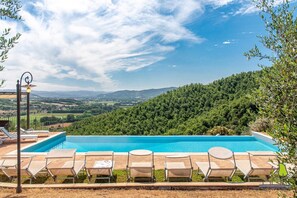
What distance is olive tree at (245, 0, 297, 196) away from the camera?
250cm

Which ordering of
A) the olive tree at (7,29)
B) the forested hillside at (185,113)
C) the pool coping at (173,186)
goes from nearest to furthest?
the olive tree at (7,29) < the pool coping at (173,186) < the forested hillside at (185,113)

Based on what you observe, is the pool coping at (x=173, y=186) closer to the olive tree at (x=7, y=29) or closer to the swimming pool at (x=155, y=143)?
the olive tree at (x=7, y=29)

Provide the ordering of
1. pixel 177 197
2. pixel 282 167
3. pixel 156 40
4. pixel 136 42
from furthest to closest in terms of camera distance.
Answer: pixel 156 40, pixel 136 42, pixel 177 197, pixel 282 167

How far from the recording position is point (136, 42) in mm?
21516

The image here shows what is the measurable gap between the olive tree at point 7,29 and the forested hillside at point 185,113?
1429 cm

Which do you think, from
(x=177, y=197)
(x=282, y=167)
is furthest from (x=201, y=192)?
(x=282, y=167)

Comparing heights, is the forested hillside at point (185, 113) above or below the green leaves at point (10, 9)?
below

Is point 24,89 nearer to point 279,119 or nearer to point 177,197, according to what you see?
point 177,197

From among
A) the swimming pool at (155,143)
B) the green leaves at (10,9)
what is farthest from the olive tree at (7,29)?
the swimming pool at (155,143)

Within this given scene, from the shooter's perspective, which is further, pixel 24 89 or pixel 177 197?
pixel 24 89

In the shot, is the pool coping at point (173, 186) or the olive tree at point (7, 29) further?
the pool coping at point (173, 186)

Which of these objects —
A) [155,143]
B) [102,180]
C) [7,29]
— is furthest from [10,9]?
[155,143]

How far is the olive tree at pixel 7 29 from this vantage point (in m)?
4.05

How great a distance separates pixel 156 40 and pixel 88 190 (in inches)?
773
